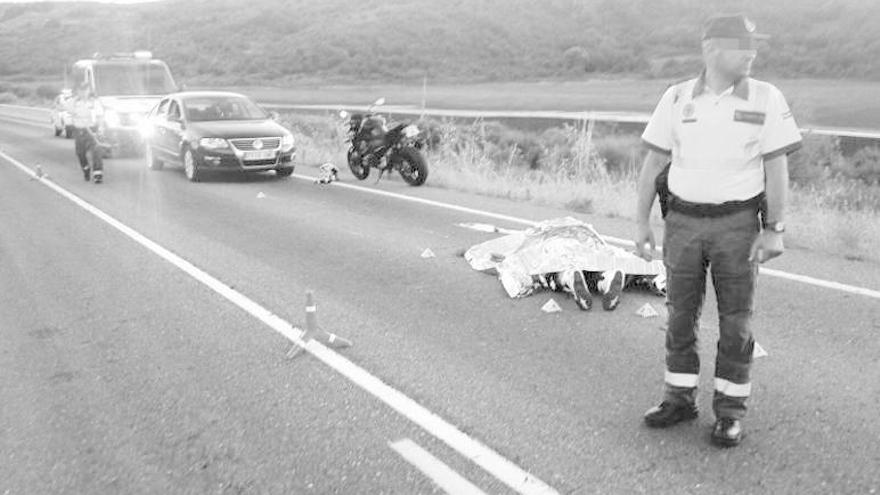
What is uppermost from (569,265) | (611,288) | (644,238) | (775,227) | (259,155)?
(775,227)

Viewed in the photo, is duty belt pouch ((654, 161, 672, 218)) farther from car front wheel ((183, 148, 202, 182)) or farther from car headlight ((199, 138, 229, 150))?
car front wheel ((183, 148, 202, 182))

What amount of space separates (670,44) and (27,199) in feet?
223

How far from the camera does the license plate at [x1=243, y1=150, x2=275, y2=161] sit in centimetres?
1516

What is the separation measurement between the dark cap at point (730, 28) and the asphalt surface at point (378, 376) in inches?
73.8

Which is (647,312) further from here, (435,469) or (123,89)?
(123,89)


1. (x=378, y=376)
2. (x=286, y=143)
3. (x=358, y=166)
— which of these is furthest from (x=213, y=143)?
(x=378, y=376)

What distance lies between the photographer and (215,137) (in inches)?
601

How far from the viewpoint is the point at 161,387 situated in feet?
16.7

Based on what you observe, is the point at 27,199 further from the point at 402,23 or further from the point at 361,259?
the point at 402,23

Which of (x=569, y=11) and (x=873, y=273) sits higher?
(x=569, y=11)

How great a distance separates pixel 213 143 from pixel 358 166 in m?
2.58

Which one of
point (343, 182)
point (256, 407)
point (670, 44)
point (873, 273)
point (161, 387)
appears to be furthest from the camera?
point (670, 44)

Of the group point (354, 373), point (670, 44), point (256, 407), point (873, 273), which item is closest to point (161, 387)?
point (256, 407)

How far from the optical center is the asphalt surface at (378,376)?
393 cm
